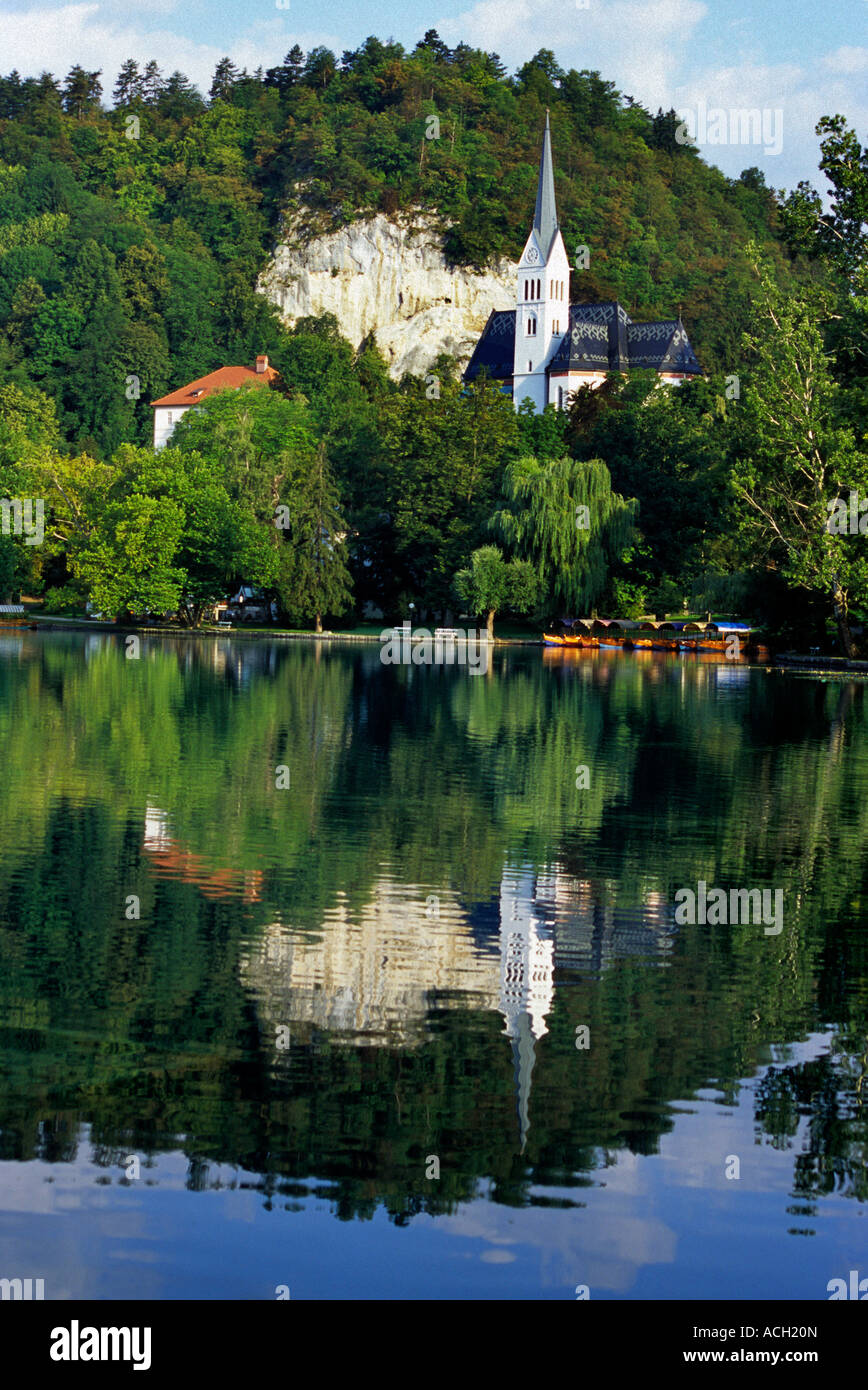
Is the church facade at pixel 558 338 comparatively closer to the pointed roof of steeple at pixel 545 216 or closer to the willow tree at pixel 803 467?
the pointed roof of steeple at pixel 545 216

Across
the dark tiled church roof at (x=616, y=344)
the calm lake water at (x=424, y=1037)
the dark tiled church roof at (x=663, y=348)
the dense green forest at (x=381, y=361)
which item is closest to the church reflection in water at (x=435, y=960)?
the calm lake water at (x=424, y=1037)

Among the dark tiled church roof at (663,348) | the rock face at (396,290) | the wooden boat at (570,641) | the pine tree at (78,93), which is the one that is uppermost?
the pine tree at (78,93)

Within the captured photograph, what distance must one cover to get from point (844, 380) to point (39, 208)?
116 m

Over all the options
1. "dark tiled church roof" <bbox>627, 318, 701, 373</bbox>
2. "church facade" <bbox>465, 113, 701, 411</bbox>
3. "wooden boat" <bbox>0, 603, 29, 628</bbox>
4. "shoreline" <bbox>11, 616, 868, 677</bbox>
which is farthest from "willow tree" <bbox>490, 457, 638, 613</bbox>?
"dark tiled church roof" <bbox>627, 318, 701, 373</bbox>

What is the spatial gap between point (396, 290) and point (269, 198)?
902 inches

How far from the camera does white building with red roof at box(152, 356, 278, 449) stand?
445 feet

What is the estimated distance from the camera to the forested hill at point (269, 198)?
141750 mm

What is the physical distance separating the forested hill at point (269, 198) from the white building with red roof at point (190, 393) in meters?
2.55

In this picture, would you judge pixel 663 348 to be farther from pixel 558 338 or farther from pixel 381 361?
pixel 381 361

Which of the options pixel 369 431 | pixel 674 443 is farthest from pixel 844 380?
pixel 369 431

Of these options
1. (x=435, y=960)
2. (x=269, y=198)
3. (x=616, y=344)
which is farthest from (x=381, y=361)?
(x=435, y=960)

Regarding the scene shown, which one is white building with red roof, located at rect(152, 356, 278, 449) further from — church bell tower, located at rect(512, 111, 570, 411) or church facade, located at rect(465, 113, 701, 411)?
church bell tower, located at rect(512, 111, 570, 411)

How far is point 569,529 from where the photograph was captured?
2985 inches
